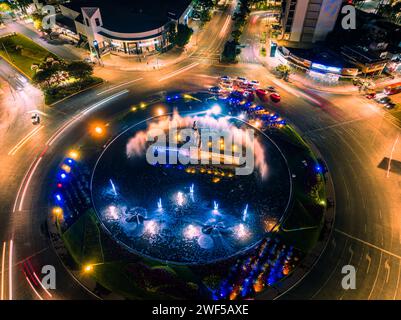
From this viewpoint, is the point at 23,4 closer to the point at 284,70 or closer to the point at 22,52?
the point at 22,52

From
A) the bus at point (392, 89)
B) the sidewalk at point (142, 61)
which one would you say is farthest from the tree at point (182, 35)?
the bus at point (392, 89)

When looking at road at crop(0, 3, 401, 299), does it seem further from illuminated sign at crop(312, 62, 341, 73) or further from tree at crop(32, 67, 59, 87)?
illuminated sign at crop(312, 62, 341, 73)

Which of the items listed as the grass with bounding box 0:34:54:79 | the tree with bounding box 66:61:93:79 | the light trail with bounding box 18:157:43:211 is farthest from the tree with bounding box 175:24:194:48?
the light trail with bounding box 18:157:43:211

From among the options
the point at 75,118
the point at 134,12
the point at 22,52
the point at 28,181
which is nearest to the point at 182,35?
the point at 134,12

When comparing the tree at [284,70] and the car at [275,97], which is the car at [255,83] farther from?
the tree at [284,70]

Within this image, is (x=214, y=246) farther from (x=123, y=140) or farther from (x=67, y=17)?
(x=67, y=17)

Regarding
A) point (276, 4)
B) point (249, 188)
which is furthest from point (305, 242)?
point (276, 4)

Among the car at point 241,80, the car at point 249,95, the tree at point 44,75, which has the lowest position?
the car at point 249,95

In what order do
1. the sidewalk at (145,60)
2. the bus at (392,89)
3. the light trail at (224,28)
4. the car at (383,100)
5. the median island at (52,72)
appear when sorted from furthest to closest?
1. the light trail at (224,28)
2. the sidewalk at (145,60)
3. the bus at (392,89)
4. the car at (383,100)
5. the median island at (52,72)
